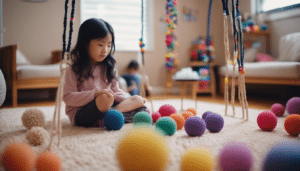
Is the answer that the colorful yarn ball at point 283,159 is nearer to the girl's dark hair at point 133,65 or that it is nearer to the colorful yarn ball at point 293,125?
the colorful yarn ball at point 293,125

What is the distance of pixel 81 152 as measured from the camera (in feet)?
2.57

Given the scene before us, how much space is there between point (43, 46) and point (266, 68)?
2936 millimetres

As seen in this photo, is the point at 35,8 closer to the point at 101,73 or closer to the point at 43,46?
the point at 43,46

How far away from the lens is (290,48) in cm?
238

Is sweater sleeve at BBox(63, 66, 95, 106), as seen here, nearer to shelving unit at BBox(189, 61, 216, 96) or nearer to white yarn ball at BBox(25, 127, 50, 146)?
white yarn ball at BBox(25, 127, 50, 146)

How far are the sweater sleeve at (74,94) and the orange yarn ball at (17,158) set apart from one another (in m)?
0.55

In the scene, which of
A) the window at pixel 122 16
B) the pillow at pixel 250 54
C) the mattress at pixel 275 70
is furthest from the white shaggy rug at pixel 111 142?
the window at pixel 122 16

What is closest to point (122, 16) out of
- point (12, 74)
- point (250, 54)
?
point (12, 74)

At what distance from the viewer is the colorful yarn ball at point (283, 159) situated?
1.68ft

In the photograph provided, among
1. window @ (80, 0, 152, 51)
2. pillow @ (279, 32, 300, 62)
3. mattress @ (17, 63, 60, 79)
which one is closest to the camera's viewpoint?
pillow @ (279, 32, 300, 62)

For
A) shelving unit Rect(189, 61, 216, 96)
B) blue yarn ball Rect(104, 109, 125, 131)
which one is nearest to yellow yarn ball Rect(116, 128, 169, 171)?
blue yarn ball Rect(104, 109, 125, 131)

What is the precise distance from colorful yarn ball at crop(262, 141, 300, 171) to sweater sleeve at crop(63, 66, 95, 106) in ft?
2.86

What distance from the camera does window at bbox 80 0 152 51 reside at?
3.39 meters

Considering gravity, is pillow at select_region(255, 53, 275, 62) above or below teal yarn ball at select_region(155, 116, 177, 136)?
above
